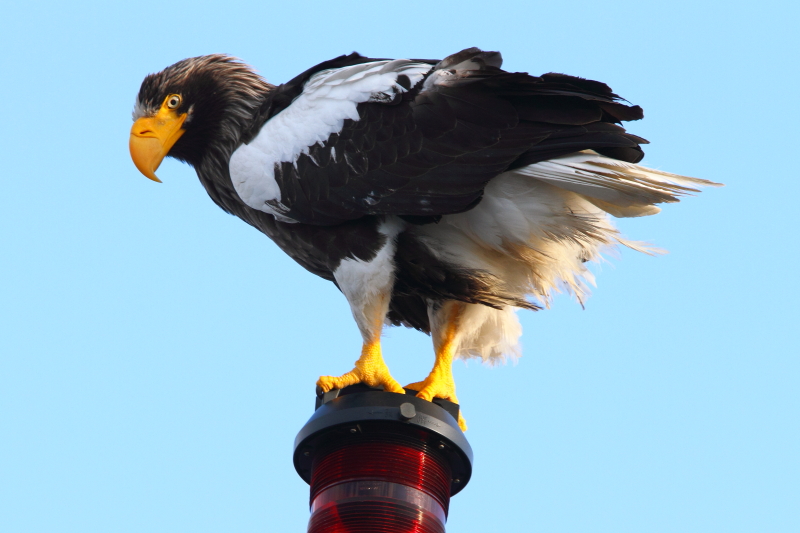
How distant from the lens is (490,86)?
492 cm

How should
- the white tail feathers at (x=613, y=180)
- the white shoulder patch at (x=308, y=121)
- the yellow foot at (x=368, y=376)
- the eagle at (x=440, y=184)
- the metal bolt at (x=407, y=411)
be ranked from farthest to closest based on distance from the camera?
the white shoulder patch at (x=308, y=121), the yellow foot at (x=368, y=376), the eagle at (x=440, y=184), the white tail feathers at (x=613, y=180), the metal bolt at (x=407, y=411)

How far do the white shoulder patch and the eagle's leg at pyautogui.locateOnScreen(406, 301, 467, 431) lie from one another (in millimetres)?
1074

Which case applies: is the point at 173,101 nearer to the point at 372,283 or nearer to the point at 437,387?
the point at 372,283

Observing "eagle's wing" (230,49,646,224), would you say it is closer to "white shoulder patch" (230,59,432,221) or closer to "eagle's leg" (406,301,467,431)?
"white shoulder patch" (230,59,432,221)

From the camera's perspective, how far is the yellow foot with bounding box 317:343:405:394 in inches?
188

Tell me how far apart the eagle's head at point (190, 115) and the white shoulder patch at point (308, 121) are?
46 centimetres

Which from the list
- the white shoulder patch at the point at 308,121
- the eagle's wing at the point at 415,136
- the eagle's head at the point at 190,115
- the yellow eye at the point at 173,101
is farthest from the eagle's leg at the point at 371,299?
the yellow eye at the point at 173,101

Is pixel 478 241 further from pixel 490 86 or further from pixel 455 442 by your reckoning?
pixel 455 442

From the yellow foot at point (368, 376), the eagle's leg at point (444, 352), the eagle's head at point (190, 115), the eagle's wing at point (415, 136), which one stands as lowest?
the yellow foot at point (368, 376)

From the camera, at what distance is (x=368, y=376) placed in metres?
4.88

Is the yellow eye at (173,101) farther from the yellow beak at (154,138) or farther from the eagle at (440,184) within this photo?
the eagle at (440,184)

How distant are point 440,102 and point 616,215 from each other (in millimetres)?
1049

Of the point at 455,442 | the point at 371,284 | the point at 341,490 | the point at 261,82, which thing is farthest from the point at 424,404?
the point at 261,82

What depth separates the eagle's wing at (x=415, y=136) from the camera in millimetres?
4695
